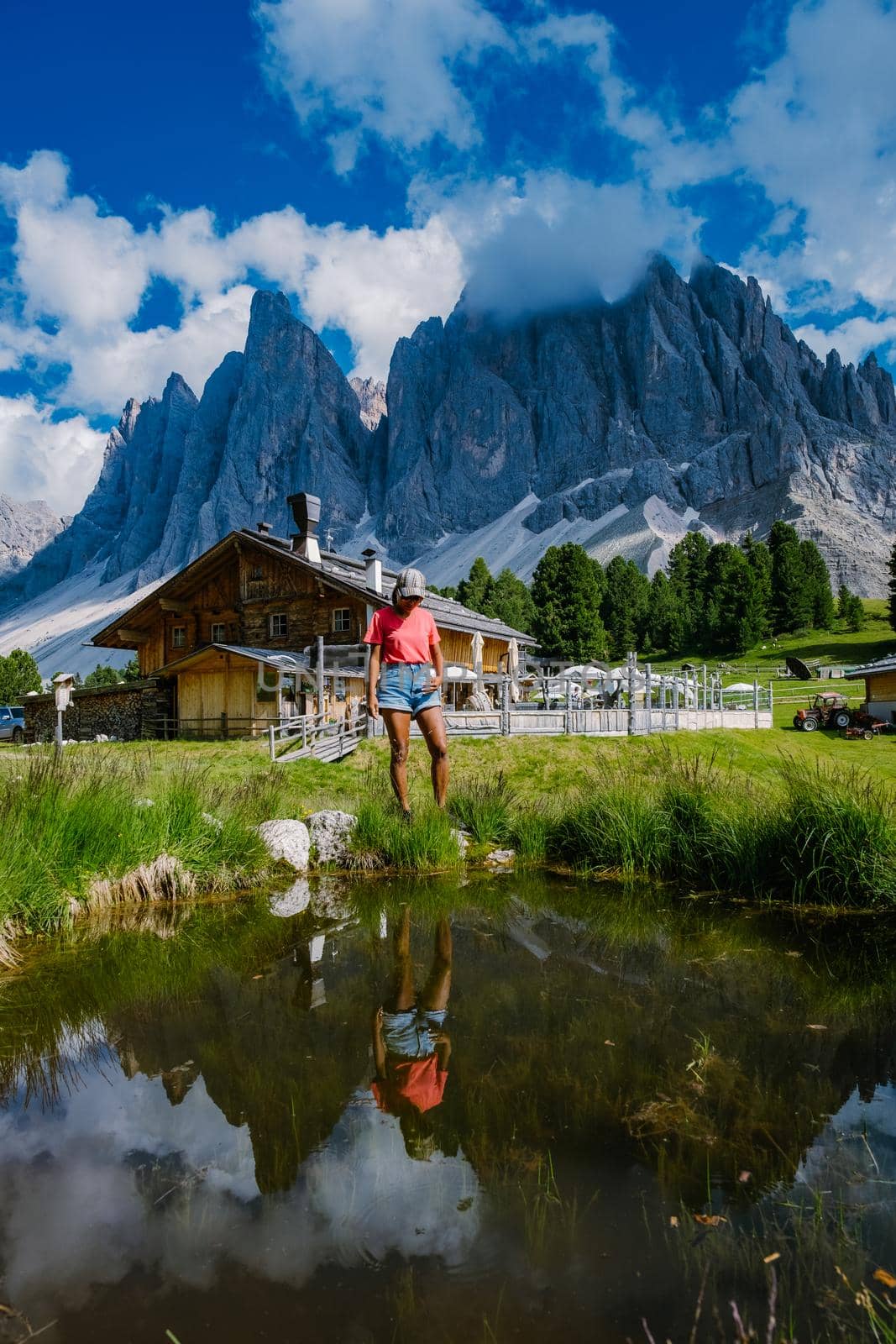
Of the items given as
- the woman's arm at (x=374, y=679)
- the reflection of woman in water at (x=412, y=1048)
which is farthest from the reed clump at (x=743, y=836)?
the reflection of woman in water at (x=412, y=1048)

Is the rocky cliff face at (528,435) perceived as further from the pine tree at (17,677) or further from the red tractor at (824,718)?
the red tractor at (824,718)

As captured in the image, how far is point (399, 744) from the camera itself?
24.3ft

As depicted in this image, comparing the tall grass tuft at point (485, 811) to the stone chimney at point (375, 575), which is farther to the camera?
the stone chimney at point (375, 575)

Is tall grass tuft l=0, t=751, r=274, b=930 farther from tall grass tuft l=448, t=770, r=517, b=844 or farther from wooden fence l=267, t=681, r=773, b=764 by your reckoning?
wooden fence l=267, t=681, r=773, b=764

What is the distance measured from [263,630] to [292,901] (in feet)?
79.4

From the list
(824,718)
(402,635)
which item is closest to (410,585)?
(402,635)

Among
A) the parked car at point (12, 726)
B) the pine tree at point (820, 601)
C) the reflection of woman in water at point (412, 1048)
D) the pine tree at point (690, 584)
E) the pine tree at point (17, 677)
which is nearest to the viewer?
the reflection of woman in water at point (412, 1048)

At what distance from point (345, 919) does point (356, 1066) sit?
2.46m

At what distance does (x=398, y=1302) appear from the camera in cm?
186

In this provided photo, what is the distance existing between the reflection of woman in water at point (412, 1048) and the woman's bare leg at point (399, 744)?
307 cm

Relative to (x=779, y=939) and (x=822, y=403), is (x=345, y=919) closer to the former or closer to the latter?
(x=779, y=939)

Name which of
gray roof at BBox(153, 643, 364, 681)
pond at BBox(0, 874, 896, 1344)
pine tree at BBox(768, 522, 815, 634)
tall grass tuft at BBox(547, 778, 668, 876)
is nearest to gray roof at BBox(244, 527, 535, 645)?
gray roof at BBox(153, 643, 364, 681)

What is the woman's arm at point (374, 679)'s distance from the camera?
7145 mm

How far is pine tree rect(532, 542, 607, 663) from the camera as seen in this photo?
62.2 meters
